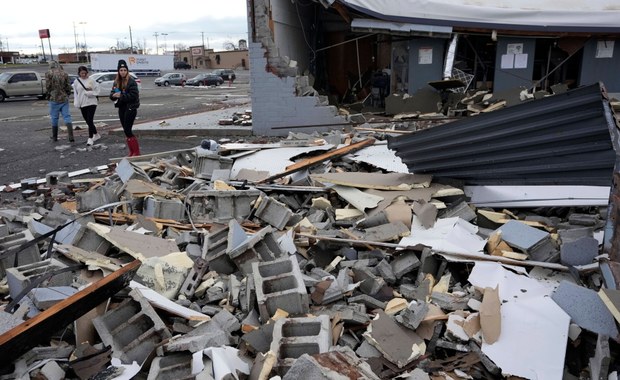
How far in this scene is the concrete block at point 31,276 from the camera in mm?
3336

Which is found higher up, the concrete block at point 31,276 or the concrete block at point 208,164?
the concrete block at point 208,164

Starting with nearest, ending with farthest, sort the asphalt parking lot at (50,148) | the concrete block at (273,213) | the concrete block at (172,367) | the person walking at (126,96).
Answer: the concrete block at (172,367)
the concrete block at (273,213)
the person walking at (126,96)
the asphalt parking lot at (50,148)

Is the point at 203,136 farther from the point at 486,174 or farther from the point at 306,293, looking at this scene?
the point at 306,293

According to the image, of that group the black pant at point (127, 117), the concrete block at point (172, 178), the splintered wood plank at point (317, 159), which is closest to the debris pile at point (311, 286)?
the splintered wood plank at point (317, 159)

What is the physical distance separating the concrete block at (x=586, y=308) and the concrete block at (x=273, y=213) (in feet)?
8.29

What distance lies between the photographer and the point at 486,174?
505cm

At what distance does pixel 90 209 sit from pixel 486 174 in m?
4.35

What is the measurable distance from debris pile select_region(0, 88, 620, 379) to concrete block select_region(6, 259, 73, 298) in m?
0.01

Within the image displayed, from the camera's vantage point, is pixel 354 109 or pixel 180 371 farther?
pixel 354 109

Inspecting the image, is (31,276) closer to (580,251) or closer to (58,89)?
(580,251)

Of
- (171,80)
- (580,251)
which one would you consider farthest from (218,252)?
(171,80)

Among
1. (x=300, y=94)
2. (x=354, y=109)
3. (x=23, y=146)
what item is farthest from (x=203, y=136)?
(x=354, y=109)

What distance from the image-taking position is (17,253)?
3846 millimetres

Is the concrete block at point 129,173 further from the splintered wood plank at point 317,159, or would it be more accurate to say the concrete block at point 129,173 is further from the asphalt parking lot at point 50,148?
the asphalt parking lot at point 50,148
